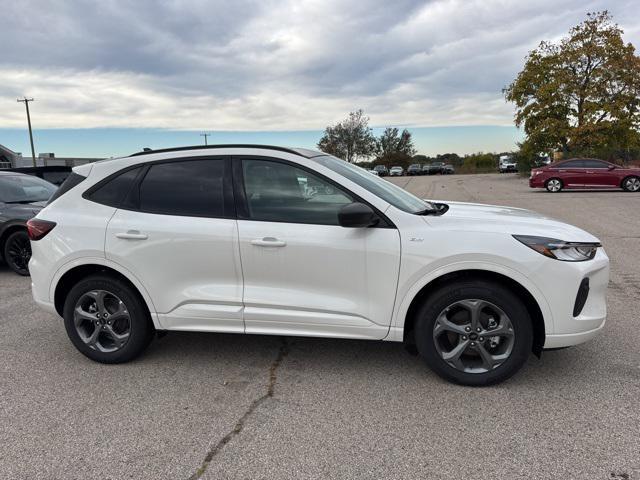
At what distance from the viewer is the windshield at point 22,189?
7680 mm

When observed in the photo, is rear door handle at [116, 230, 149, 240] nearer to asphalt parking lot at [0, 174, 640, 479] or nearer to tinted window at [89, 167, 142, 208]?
tinted window at [89, 167, 142, 208]

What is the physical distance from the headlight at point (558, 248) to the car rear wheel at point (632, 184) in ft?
64.5

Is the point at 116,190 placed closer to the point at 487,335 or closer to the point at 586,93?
the point at 487,335

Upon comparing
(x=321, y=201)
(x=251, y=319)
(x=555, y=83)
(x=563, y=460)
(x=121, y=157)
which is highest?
(x=555, y=83)

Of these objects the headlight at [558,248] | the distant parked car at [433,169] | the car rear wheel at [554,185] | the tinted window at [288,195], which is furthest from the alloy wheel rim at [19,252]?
the distant parked car at [433,169]

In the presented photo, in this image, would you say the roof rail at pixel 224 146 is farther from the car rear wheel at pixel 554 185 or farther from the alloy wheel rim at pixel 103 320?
the car rear wheel at pixel 554 185

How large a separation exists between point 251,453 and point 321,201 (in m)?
1.73

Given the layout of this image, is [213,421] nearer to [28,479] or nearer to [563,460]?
[28,479]

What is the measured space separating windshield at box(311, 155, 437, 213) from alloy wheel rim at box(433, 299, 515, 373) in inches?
32.3

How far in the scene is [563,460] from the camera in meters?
2.56

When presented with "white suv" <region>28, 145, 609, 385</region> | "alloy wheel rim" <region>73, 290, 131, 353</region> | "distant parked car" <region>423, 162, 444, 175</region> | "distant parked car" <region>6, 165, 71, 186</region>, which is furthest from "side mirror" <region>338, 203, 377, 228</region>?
"distant parked car" <region>423, 162, 444, 175</region>

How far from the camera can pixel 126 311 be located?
3.85 m

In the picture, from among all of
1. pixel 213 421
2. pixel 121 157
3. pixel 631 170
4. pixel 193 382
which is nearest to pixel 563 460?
pixel 213 421

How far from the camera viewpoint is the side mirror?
3.22 meters
